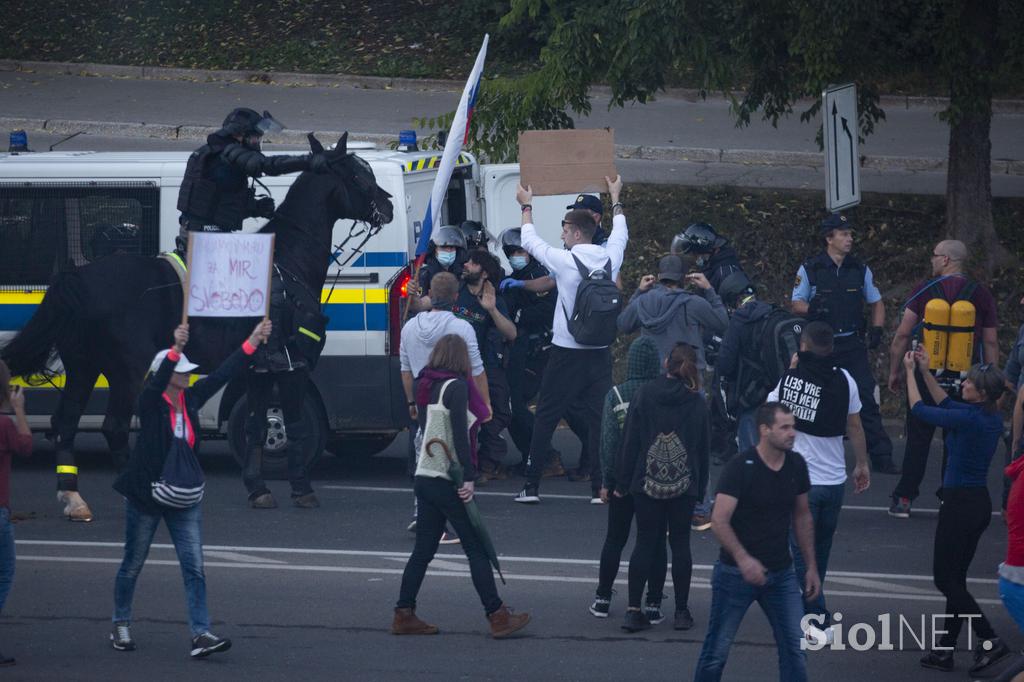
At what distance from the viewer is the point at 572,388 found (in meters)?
10.2

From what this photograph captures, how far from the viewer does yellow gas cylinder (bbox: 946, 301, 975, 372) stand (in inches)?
386

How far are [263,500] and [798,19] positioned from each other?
286 inches

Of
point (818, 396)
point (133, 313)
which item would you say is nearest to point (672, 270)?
point (818, 396)

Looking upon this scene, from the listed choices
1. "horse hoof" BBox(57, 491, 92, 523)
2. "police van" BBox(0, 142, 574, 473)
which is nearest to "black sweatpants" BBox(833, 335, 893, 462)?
"police van" BBox(0, 142, 574, 473)

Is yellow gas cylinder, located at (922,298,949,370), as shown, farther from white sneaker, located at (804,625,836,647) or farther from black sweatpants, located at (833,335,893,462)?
white sneaker, located at (804,625,836,647)

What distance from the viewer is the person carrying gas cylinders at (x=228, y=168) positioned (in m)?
9.67

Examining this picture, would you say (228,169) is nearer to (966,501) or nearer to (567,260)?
(567,260)

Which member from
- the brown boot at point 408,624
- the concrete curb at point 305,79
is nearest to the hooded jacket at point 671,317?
the brown boot at point 408,624

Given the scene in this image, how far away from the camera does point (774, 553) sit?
6.28m

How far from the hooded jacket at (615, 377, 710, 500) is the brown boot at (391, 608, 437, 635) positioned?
4.15 feet

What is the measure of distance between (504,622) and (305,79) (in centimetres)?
1772

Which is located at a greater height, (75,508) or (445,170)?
(445,170)

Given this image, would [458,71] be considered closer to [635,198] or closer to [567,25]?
[635,198]

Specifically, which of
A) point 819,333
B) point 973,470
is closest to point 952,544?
point 973,470
